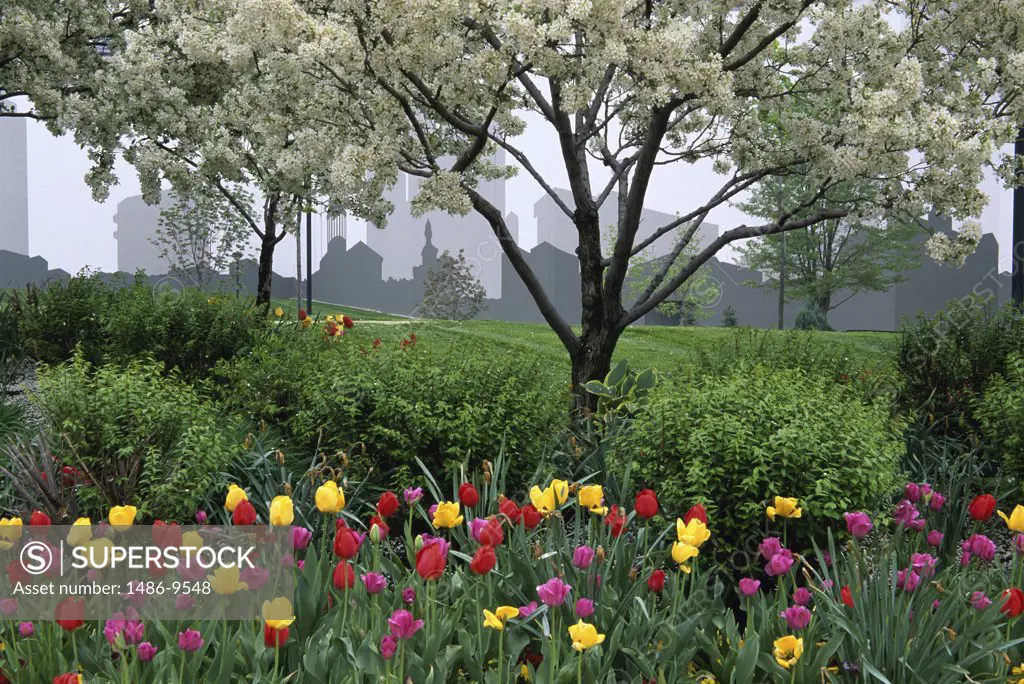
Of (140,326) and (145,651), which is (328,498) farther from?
(140,326)

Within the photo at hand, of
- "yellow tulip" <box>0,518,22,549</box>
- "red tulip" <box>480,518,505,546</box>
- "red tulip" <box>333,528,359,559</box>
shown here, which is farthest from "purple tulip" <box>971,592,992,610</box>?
"yellow tulip" <box>0,518,22,549</box>

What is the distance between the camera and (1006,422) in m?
4.80

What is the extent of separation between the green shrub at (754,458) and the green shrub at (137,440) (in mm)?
2009

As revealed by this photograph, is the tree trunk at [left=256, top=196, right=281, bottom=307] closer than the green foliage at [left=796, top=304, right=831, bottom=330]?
Yes

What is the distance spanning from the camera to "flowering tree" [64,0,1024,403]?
230 inches

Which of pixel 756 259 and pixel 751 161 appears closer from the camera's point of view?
pixel 751 161

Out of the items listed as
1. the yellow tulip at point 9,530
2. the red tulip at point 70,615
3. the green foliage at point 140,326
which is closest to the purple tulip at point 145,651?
the red tulip at point 70,615

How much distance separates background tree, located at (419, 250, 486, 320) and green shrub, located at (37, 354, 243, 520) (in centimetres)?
1313

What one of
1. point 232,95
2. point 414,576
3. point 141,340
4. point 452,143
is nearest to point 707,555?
point 414,576

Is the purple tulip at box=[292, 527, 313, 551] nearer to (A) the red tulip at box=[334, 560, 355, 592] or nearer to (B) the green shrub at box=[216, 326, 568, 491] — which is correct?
(A) the red tulip at box=[334, 560, 355, 592]

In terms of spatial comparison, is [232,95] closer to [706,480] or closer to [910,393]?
[910,393]

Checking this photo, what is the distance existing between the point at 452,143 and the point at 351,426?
538cm

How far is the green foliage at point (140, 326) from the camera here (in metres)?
6.90

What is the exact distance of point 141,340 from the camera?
695cm
